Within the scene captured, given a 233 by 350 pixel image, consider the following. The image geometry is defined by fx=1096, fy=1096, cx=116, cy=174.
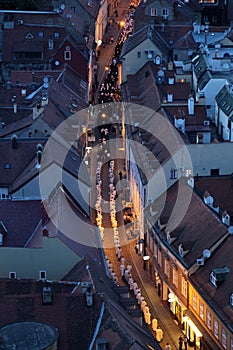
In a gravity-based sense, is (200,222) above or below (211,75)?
below

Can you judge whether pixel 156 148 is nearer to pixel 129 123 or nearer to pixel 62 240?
pixel 129 123

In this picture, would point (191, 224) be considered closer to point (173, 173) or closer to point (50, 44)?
point (173, 173)

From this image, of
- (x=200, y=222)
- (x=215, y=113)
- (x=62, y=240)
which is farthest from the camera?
(x=215, y=113)

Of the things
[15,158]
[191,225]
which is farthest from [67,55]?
[191,225]

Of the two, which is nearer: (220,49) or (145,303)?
(145,303)

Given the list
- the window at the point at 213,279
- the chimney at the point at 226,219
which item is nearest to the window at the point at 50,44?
the chimney at the point at 226,219

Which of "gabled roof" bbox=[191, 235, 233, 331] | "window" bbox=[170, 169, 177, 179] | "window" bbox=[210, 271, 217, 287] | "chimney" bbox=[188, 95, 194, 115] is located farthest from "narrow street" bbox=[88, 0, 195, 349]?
"chimney" bbox=[188, 95, 194, 115]

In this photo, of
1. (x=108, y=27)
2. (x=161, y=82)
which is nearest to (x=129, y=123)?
(x=161, y=82)

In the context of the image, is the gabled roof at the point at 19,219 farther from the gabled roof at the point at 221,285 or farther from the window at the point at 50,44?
the window at the point at 50,44
